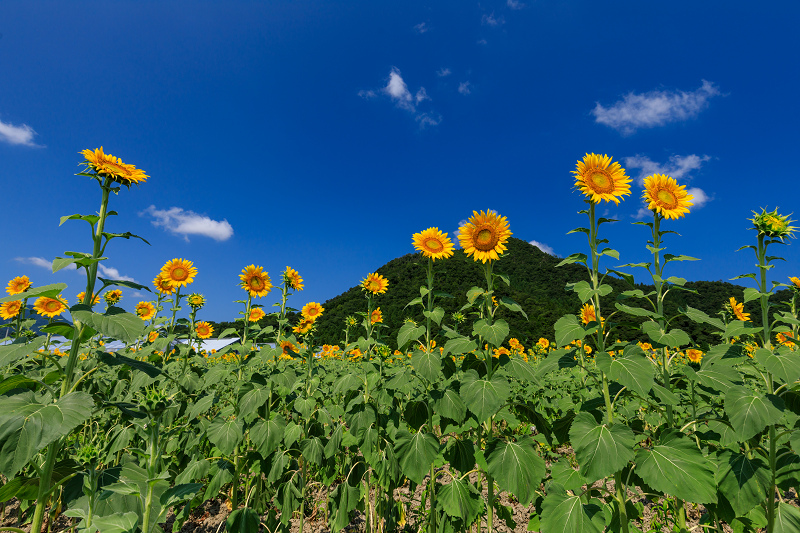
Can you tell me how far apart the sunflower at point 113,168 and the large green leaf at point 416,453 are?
9.87 ft

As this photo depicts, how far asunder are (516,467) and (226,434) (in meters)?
2.65

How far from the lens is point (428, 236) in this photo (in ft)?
13.1

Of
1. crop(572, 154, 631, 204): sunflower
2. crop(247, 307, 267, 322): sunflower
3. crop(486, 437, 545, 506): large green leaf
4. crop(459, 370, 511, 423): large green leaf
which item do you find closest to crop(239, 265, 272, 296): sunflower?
crop(247, 307, 267, 322): sunflower

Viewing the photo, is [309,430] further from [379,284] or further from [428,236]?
[428,236]

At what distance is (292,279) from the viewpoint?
15.9 ft

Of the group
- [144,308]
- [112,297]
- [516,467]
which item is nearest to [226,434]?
[516,467]

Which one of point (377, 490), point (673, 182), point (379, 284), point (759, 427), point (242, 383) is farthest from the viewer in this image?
point (379, 284)

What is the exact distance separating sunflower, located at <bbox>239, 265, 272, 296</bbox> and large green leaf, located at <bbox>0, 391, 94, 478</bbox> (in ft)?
10.6

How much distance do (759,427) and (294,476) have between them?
3903 mm

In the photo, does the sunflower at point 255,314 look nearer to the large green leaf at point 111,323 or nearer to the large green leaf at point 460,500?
the large green leaf at point 111,323

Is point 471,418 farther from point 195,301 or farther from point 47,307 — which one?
point 47,307

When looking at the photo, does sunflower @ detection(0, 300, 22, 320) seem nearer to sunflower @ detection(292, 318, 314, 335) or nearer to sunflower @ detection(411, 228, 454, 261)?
sunflower @ detection(292, 318, 314, 335)

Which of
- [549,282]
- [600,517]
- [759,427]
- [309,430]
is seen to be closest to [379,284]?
[309,430]

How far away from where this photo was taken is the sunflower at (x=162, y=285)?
5757 millimetres
